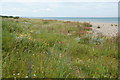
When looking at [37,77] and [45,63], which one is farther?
[45,63]

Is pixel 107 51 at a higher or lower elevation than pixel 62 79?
higher

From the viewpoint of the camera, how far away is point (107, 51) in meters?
7.14

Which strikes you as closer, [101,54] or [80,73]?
[80,73]

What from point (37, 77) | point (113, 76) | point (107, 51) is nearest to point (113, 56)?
point (107, 51)

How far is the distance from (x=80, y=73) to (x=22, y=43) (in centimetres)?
304

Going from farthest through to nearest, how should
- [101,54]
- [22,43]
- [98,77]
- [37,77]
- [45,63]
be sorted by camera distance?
[101,54], [22,43], [45,63], [98,77], [37,77]

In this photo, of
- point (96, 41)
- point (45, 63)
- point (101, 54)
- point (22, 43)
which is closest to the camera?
point (45, 63)

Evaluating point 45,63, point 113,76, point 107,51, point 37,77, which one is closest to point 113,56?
point 107,51

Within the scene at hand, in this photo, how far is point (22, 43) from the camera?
21.1 ft

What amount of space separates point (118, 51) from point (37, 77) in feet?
14.9

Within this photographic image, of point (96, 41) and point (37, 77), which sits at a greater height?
point (96, 41)

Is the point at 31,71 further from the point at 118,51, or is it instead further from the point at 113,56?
the point at 118,51

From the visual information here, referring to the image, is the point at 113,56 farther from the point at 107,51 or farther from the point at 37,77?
the point at 37,77

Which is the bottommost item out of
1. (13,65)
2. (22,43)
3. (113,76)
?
(113,76)
